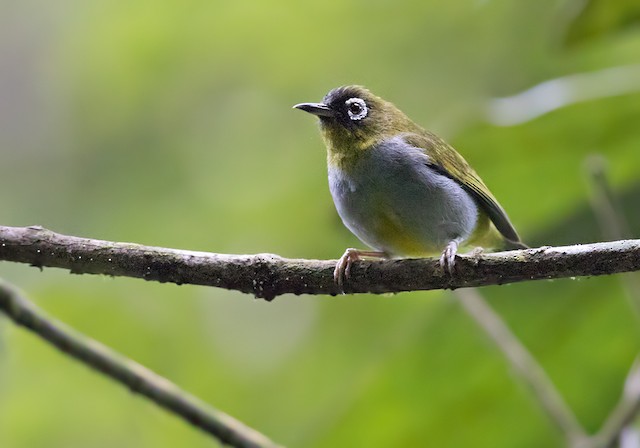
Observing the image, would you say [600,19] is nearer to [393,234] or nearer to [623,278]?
[623,278]

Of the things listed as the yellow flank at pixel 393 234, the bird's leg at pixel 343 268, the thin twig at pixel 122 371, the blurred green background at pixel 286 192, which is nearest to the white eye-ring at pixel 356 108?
the blurred green background at pixel 286 192

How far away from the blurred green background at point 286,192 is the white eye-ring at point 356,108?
0.38 meters

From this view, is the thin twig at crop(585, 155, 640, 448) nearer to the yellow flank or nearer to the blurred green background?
the blurred green background

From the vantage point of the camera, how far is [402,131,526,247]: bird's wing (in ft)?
11.7

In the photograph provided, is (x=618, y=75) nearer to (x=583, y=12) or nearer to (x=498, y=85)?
(x=583, y=12)

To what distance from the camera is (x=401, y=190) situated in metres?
3.46

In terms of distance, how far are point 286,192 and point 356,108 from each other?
91.1 inches


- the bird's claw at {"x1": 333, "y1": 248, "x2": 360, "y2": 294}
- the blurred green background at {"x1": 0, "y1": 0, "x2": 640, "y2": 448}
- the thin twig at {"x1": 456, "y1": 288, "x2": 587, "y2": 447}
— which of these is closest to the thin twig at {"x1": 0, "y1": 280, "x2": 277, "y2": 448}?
the blurred green background at {"x1": 0, "y1": 0, "x2": 640, "y2": 448}

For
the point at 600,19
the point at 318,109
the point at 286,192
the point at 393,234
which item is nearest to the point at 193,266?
the point at 393,234

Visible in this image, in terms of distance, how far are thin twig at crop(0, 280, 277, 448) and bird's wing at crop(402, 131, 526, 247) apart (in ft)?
4.51

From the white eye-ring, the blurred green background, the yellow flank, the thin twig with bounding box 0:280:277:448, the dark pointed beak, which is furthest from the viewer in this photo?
the white eye-ring

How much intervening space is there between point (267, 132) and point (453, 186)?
394cm

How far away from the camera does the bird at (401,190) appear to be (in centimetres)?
345

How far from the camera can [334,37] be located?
23.1 feet
